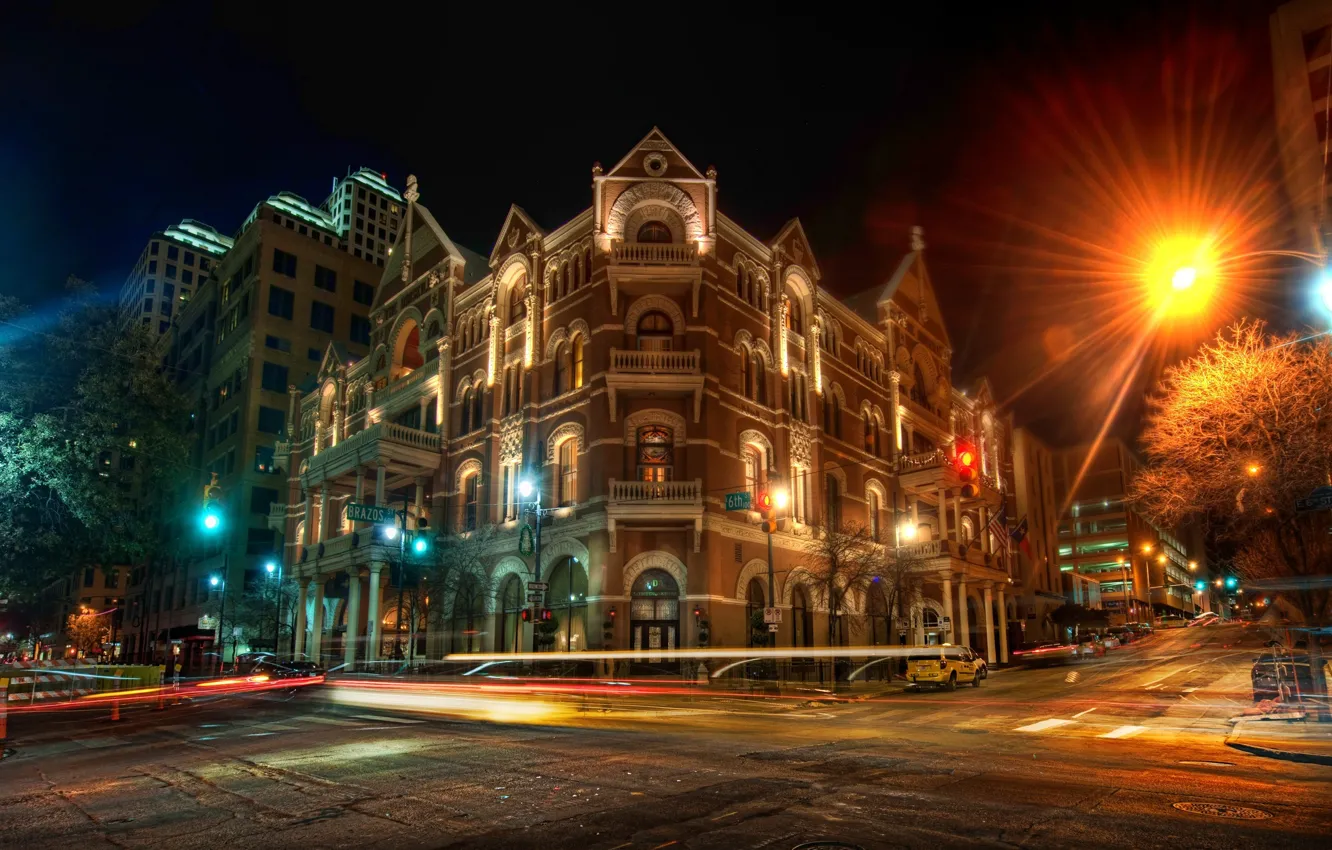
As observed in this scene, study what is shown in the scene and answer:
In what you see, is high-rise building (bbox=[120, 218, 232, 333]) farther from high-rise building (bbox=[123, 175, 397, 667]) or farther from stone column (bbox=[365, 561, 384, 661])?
stone column (bbox=[365, 561, 384, 661])

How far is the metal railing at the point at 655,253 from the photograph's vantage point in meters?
35.7

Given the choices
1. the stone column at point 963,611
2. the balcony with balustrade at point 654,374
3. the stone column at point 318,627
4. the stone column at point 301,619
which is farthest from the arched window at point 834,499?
the stone column at point 301,619

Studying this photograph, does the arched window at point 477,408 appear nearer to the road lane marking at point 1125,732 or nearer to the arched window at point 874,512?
the arched window at point 874,512

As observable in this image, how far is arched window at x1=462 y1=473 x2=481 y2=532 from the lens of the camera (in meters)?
41.3

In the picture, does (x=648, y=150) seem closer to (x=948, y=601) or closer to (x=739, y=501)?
(x=739, y=501)

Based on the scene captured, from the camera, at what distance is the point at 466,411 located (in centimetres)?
4397

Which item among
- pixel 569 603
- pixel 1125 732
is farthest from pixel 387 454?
pixel 1125 732

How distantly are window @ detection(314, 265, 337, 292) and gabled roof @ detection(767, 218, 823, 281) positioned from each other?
157 feet

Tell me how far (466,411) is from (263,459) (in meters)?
31.6

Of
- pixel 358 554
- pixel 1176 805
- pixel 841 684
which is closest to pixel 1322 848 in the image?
pixel 1176 805

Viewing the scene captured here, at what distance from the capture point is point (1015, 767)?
1117 cm

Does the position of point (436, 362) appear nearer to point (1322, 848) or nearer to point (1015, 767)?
point (1015, 767)

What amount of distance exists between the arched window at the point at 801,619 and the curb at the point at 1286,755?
25.9 metres

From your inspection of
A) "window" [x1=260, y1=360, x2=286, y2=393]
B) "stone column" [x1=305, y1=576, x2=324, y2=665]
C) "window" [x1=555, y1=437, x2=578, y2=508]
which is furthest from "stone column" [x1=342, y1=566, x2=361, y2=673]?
"window" [x1=260, y1=360, x2=286, y2=393]
